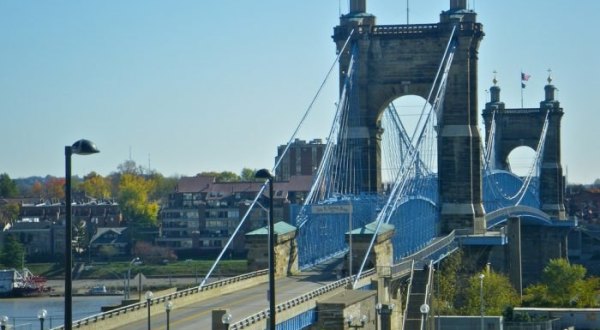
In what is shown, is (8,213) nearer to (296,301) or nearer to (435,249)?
(435,249)

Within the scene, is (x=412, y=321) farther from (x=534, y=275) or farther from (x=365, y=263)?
(x=534, y=275)

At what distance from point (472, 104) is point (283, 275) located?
2730cm

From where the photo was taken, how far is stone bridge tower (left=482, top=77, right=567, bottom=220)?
153m

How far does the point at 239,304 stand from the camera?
57.4m

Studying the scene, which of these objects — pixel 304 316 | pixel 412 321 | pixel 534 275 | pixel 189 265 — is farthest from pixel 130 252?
pixel 304 316

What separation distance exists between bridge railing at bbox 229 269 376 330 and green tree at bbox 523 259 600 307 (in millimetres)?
22547

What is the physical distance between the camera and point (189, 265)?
162 metres

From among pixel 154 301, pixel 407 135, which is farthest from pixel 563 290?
pixel 154 301

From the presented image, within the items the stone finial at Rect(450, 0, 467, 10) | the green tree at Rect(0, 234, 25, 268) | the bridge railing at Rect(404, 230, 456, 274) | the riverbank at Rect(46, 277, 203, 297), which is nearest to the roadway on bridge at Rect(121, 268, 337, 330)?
the bridge railing at Rect(404, 230, 456, 274)

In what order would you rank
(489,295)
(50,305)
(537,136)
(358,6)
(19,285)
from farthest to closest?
1. (537,136)
2. (19,285)
3. (50,305)
4. (358,6)
5. (489,295)

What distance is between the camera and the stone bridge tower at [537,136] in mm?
153000

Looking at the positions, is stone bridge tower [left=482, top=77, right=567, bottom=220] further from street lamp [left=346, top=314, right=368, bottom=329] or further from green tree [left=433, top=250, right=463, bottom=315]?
street lamp [left=346, top=314, right=368, bottom=329]

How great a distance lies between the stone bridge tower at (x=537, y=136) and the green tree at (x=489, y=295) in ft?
196

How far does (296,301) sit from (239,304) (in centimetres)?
428
